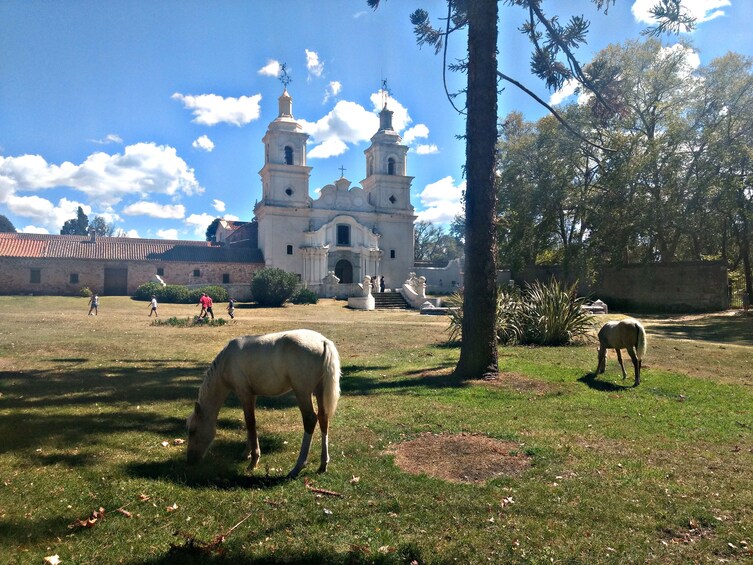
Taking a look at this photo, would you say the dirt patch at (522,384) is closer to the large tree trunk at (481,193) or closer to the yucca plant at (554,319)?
the large tree trunk at (481,193)

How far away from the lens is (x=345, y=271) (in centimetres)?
4791

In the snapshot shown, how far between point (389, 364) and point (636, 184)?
887 inches

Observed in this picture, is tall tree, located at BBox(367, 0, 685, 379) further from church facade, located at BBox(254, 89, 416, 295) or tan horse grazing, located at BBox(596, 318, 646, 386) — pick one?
church facade, located at BBox(254, 89, 416, 295)

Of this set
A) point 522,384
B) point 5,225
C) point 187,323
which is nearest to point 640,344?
point 522,384

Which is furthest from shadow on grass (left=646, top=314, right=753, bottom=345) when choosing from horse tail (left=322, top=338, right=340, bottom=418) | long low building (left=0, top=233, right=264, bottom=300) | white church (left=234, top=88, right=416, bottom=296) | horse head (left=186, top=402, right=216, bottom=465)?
long low building (left=0, top=233, right=264, bottom=300)

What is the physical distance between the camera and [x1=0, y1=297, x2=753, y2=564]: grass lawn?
356 centimetres

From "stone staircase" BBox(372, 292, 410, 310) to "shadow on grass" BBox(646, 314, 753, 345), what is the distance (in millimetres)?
17252

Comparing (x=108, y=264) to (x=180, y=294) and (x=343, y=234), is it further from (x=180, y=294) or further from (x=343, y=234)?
(x=343, y=234)

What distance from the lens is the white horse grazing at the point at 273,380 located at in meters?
4.84

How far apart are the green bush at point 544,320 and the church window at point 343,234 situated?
33.0 m

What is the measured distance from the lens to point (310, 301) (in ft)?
118

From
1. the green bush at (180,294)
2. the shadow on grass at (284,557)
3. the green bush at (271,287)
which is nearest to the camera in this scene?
the shadow on grass at (284,557)

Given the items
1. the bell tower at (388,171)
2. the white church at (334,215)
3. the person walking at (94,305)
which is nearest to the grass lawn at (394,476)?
the person walking at (94,305)

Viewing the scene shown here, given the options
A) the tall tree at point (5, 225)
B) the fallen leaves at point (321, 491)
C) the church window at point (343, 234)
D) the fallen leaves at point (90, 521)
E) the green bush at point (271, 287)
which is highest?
the tall tree at point (5, 225)
